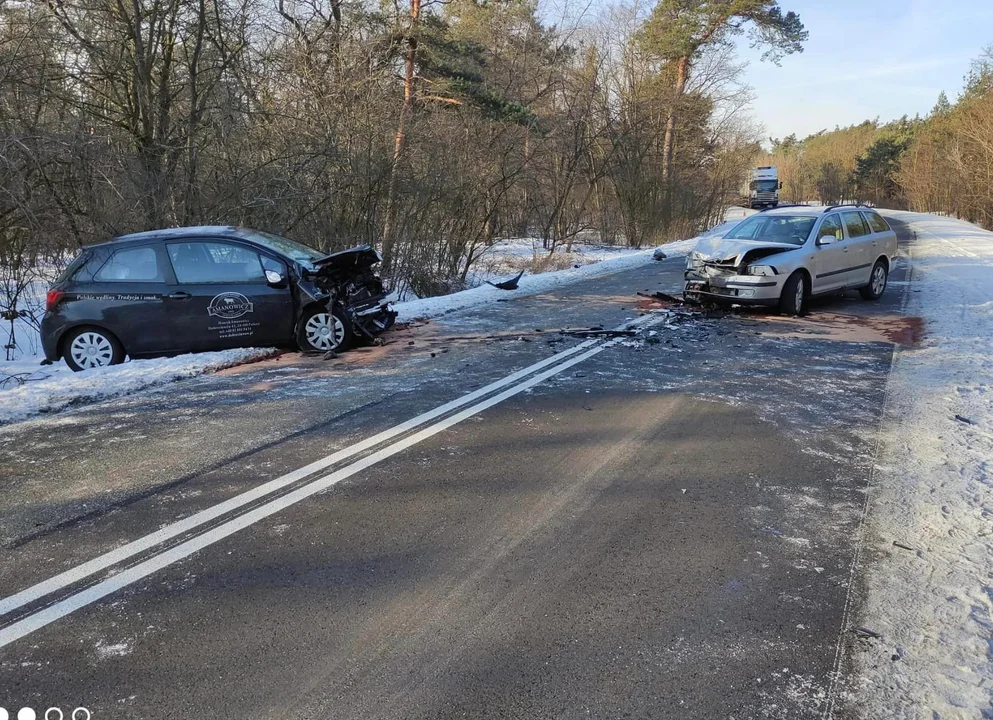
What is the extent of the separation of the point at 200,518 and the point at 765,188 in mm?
62575

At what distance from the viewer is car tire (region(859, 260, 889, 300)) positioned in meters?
12.1

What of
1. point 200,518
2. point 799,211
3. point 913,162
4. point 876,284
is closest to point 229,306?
point 200,518

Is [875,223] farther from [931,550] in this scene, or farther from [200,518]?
[200,518]

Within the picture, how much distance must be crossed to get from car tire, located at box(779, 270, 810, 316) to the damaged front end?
→ 0.13m

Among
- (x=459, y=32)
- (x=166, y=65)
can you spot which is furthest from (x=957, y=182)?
(x=166, y=65)

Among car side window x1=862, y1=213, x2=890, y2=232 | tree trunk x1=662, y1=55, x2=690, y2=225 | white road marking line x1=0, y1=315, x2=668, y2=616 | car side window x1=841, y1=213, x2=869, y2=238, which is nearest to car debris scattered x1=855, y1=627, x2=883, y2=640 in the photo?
white road marking line x1=0, y1=315, x2=668, y2=616

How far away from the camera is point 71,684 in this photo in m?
2.59

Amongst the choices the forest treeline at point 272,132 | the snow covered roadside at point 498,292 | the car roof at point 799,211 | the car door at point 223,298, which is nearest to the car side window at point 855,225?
the car roof at point 799,211

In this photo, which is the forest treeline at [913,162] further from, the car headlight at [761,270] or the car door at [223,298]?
the car door at [223,298]

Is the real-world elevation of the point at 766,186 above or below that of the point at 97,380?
above

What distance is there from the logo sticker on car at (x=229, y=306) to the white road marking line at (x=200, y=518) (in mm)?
3417

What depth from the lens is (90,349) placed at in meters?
7.85

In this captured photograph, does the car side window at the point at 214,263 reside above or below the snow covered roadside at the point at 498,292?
above

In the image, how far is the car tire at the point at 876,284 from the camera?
1210 centimetres
